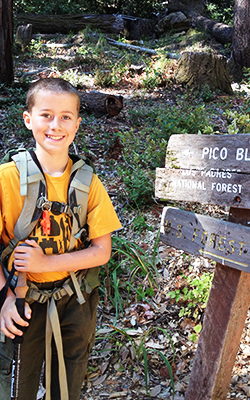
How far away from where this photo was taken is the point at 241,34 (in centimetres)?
912

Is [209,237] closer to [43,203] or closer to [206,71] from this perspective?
[43,203]

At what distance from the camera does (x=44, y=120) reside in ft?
5.77

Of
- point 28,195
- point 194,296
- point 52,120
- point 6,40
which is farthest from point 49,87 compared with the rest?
point 6,40

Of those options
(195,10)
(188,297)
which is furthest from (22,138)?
(195,10)

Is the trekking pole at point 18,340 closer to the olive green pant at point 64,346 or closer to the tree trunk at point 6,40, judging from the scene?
the olive green pant at point 64,346

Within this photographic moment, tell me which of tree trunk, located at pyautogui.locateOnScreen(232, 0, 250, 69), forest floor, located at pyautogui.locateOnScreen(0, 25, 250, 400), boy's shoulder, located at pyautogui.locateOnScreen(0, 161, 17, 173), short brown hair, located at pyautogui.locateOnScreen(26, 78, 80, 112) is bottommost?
forest floor, located at pyautogui.locateOnScreen(0, 25, 250, 400)

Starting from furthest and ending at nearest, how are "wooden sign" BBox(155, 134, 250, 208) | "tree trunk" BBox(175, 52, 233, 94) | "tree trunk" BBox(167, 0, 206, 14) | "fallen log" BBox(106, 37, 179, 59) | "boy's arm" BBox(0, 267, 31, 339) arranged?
"tree trunk" BBox(167, 0, 206, 14), "fallen log" BBox(106, 37, 179, 59), "tree trunk" BBox(175, 52, 233, 94), "wooden sign" BBox(155, 134, 250, 208), "boy's arm" BBox(0, 267, 31, 339)

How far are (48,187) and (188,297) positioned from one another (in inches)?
75.3

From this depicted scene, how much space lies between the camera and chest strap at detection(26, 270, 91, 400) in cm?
176

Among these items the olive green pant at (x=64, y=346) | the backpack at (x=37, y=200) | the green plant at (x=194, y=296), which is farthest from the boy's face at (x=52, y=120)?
the green plant at (x=194, y=296)

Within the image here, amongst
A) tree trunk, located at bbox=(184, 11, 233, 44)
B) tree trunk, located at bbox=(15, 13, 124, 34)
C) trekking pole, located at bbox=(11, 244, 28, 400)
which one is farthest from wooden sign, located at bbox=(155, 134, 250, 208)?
tree trunk, located at bbox=(15, 13, 124, 34)

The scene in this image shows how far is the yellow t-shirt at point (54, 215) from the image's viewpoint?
1712mm

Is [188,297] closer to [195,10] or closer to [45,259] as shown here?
[45,259]

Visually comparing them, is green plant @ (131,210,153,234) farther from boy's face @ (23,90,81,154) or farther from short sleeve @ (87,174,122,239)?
boy's face @ (23,90,81,154)
